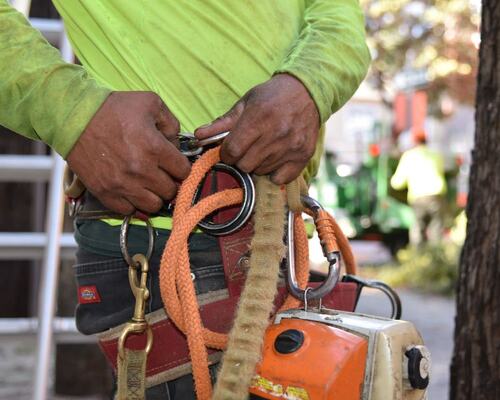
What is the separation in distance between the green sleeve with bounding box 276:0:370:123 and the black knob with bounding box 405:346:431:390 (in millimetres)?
474

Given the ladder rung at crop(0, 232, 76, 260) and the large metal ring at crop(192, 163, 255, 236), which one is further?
the ladder rung at crop(0, 232, 76, 260)

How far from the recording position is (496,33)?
2518 mm

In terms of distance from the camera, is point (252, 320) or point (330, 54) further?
point (330, 54)

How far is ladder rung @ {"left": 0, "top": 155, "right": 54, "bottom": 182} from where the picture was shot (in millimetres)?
2973

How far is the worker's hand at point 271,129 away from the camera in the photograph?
1.50 meters

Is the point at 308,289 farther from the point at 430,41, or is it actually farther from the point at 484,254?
the point at 430,41

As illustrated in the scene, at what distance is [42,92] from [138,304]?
1.37 ft

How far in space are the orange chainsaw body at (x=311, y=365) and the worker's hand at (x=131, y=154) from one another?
1.12ft

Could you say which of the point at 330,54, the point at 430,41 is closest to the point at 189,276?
the point at 330,54

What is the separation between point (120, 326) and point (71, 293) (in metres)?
2.48

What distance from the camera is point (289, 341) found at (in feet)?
4.64

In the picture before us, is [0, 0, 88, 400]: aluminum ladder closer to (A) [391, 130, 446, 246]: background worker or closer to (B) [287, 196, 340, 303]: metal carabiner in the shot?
(B) [287, 196, 340, 303]: metal carabiner

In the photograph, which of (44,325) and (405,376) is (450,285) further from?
(405,376)

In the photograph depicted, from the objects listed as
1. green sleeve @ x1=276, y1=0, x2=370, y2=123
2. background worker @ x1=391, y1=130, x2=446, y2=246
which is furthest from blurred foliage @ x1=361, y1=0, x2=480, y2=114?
green sleeve @ x1=276, y1=0, x2=370, y2=123
